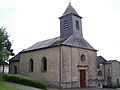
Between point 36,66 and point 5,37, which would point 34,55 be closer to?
point 36,66

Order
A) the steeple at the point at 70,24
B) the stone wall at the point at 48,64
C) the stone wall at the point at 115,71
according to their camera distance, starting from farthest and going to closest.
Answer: the stone wall at the point at 115,71, the steeple at the point at 70,24, the stone wall at the point at 48,64

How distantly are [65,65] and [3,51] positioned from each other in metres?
12.3

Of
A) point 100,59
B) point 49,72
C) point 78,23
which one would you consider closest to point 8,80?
point 49,72

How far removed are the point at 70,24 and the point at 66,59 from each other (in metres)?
5.77

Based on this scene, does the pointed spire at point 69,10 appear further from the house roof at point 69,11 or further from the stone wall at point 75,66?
the stone wall at point 75,66

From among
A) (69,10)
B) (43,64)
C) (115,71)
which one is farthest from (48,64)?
(115,71)

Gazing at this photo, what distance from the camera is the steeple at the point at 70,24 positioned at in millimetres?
28188

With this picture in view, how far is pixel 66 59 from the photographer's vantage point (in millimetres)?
25047

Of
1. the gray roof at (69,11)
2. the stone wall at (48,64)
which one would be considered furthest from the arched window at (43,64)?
the gray roof at (69,11)

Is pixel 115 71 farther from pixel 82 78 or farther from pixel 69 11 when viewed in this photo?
pixel 69 11

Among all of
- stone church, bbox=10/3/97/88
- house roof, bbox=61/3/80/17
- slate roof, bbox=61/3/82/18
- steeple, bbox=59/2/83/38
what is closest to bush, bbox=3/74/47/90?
stone church, bbox=10/3/97/88

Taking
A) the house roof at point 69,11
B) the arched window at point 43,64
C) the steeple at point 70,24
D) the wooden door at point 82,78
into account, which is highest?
the house roof at point 69,11

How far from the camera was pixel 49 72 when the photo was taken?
26.1 meters

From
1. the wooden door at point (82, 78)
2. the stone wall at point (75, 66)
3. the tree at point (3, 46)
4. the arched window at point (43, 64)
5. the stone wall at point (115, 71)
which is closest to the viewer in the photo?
the tree at point (3, 46)
